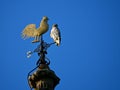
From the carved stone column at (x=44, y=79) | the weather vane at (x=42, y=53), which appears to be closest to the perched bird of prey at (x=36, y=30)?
the weather vane at (x=42, y=53)

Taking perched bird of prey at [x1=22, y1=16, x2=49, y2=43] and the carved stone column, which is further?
perched bird of prey at [x1=22, y1=16, x2=49, y2=43]

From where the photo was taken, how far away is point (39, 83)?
21797mm

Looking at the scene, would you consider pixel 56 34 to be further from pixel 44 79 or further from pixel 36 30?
pixel 44 79

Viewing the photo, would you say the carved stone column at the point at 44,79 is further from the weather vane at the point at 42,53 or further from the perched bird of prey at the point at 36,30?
the perched bird of prey at the point at 36,30

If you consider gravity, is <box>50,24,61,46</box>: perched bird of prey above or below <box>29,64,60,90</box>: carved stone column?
above

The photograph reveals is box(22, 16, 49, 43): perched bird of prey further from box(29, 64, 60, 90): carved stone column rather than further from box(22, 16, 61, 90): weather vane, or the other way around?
box(29, 64, 60, 90): carved stone column

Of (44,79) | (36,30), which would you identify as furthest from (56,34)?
(44,79)

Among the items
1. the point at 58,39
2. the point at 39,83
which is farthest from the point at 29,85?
the point at 58,39

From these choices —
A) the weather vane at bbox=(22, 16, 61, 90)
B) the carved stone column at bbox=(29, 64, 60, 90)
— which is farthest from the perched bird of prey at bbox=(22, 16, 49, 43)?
the carved stone column at bbox=(29, 64, 60, 90)

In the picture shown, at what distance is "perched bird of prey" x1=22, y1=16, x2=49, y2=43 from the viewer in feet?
79.0

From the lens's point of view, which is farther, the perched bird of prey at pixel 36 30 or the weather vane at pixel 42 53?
the perched bird of prey at pixel 36 30

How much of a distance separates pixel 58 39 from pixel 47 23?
1282 mm

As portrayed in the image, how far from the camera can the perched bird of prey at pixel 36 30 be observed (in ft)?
79.0

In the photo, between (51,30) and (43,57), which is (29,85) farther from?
(51,30)
